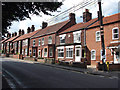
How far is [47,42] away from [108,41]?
669 inches

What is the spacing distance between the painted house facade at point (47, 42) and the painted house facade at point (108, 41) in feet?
31.9

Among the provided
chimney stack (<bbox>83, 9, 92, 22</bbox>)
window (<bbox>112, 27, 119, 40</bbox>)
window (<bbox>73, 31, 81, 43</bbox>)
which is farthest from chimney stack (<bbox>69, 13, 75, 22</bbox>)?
window (<bbox>112, 27, 119, 40</bbox>)

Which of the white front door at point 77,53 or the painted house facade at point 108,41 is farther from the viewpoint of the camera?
the white front door at point 77,53

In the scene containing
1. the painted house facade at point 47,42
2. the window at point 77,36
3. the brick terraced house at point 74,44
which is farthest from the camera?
the painted house facade at point 47,42

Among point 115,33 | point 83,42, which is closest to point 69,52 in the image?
point 83,42

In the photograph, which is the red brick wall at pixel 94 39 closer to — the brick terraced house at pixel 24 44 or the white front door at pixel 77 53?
the white front door at pixel 77 53

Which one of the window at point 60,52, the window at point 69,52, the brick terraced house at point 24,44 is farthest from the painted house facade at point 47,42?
the window at point 69,52

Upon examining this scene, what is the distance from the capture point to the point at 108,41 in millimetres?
20891

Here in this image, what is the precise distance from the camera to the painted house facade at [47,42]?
105 feet

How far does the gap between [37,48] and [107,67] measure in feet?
82.0

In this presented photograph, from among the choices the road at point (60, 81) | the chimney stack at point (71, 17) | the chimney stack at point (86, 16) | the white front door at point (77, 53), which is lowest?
the road at point (60, 81)

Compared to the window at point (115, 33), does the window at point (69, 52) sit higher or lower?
lower

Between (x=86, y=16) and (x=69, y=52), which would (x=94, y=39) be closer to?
(x=69, y=52)

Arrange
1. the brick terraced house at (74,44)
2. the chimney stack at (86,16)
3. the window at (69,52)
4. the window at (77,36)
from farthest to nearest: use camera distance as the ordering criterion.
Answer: the chimney stack at (86,16)
the window at (69,52)
the window at (77,36)
the brick terraced house at (74,44)
